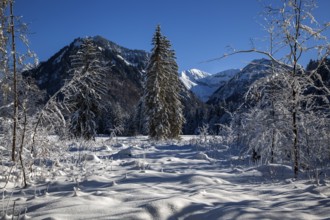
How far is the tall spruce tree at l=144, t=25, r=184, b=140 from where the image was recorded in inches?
1029

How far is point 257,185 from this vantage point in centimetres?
552

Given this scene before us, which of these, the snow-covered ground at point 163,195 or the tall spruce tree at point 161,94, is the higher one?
the tall spruce tree at point 161,94

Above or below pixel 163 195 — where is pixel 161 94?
above

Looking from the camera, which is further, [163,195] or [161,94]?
[161,94]

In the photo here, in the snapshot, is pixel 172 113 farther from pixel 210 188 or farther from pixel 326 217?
pixel 326 217

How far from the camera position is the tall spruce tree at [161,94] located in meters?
26.1

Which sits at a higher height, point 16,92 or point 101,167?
point 16,92

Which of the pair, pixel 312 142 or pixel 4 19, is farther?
pixel 4 19

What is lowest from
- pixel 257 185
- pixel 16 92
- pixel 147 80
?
pixel 257 185

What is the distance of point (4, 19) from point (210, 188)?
5.58m

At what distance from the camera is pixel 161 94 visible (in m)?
26.7

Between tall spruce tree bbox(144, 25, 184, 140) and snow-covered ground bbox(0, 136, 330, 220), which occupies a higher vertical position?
tall spruce tree bbox(144, 25, 184, 140)

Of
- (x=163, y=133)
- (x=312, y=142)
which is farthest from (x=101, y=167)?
(x=163, y=133)

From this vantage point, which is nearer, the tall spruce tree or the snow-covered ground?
the snow-covered ground
